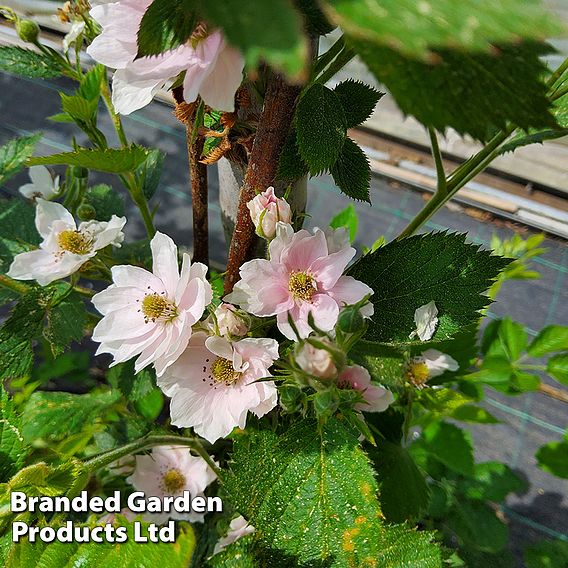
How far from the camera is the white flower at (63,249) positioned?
0.55 meters

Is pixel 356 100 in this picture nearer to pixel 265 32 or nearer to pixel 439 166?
pixel 439 166

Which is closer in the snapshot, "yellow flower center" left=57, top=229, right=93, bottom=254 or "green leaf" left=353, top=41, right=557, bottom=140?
"green leaf" left=353, top=41, right=557, bottom=140

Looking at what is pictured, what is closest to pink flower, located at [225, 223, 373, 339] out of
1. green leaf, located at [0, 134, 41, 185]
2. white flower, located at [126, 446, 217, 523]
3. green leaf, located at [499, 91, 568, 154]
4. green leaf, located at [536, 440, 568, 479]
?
green leaf, located at [499, 91, 568, 154]

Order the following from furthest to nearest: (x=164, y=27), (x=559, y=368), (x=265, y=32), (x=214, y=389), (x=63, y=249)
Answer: (x=559, y=368), (x=63, y=249), (x=214, y=389), (x=164, y=27), (x=265, y=32)

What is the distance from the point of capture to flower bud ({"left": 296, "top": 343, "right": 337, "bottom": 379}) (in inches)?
13.3

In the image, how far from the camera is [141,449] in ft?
1.75

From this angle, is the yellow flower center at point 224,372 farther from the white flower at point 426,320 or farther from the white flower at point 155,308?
the white flower at point 426,320

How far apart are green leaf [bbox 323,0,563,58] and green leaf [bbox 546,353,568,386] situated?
744 millimetres

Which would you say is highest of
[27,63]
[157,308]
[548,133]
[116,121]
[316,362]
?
[27,63]

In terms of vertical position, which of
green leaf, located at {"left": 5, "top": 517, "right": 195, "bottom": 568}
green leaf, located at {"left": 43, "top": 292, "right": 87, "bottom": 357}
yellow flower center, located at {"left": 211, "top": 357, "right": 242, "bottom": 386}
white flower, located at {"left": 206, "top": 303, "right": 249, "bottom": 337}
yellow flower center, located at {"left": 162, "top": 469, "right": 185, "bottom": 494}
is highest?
green leaf, located at {"left": 43, "top": 292, "right": 87, "bottom": 357}

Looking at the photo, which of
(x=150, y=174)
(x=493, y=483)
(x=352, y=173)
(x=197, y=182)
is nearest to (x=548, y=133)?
(x=352, y=173)

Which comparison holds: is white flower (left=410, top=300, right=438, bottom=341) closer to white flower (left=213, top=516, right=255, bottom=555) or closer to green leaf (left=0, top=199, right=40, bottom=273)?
white flower (left=213, top=516, right=255, bottom=555)

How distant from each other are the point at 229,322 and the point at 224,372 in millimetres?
58

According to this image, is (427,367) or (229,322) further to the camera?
(427,367)
